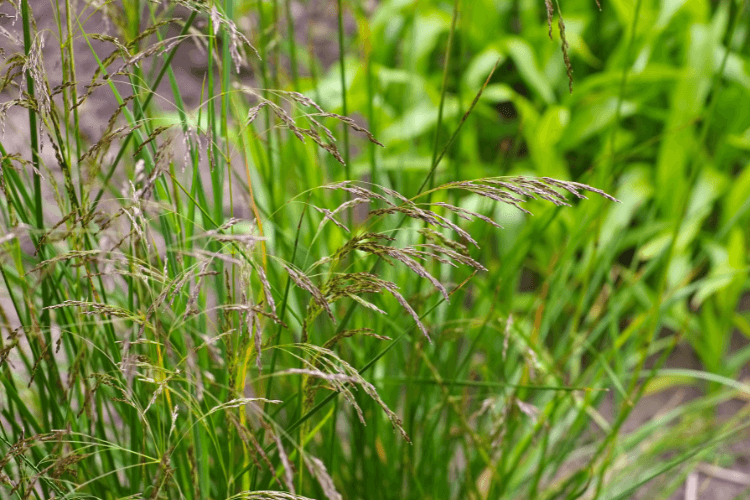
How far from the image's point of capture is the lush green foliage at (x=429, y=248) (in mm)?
560

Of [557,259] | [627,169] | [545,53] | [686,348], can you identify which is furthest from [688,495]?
[545,53]

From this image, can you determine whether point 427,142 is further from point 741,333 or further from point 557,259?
point 741,333

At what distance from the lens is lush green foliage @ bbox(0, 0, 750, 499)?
22.0 inches

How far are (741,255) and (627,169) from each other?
373 millimetres

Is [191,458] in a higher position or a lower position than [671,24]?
lower

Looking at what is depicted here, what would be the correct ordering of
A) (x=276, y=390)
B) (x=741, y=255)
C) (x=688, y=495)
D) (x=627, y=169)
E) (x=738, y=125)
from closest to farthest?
(x=276, y=390)
(x=688, y=495)
(x=741, y=255)
(x=738, y=125)
(x=627, y=169)

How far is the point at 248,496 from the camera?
41cm

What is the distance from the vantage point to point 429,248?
0.63 meters

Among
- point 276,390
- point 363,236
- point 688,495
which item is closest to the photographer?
point 363,236

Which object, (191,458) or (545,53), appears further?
(545,53)

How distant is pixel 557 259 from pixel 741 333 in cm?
104

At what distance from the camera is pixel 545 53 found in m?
A: 1.77

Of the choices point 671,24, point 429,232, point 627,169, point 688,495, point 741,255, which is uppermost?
point 671,24

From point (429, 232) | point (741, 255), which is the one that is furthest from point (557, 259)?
point (741, 255)
